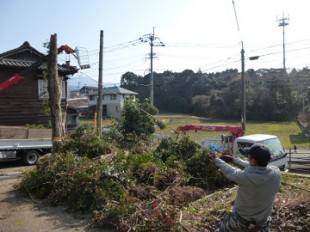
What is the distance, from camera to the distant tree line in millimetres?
46344

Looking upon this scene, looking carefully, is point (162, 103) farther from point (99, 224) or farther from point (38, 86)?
point (99, 224)

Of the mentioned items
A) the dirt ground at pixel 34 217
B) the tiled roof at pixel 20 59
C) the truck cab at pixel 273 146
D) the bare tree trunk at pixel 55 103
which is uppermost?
the tiled roof at pixel 20 59

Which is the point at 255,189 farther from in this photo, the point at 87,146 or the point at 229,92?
the point at 229,92

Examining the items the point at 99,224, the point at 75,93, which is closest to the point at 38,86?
the point at 99,224

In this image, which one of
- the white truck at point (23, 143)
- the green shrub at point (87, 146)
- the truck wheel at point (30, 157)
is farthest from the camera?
the truck wheel at point (30, 157)

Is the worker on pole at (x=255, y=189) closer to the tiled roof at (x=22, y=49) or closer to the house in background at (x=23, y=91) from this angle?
the house in background at (x=23, y=91)

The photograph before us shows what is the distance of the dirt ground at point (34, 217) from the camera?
5.88m

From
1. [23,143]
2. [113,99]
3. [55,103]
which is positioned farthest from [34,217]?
[113,99]

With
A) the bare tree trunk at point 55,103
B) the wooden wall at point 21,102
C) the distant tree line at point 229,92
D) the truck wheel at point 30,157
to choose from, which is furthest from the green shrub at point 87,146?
the distant tree line at point 229,92

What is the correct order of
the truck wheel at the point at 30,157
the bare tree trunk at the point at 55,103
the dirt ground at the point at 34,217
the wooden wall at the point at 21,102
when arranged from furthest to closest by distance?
1. the wooden wall at the point at 21,102
2. the truck wheel at the point at 30,157
3. the bare tree trunk at the point at 55,103
4. the dirt ground at the point at 34,217

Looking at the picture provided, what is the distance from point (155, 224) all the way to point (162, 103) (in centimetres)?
5739

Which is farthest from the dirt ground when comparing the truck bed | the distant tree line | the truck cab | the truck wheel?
the distant tree line

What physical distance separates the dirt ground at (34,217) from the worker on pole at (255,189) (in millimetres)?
3115

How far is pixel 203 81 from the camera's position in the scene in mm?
57781
